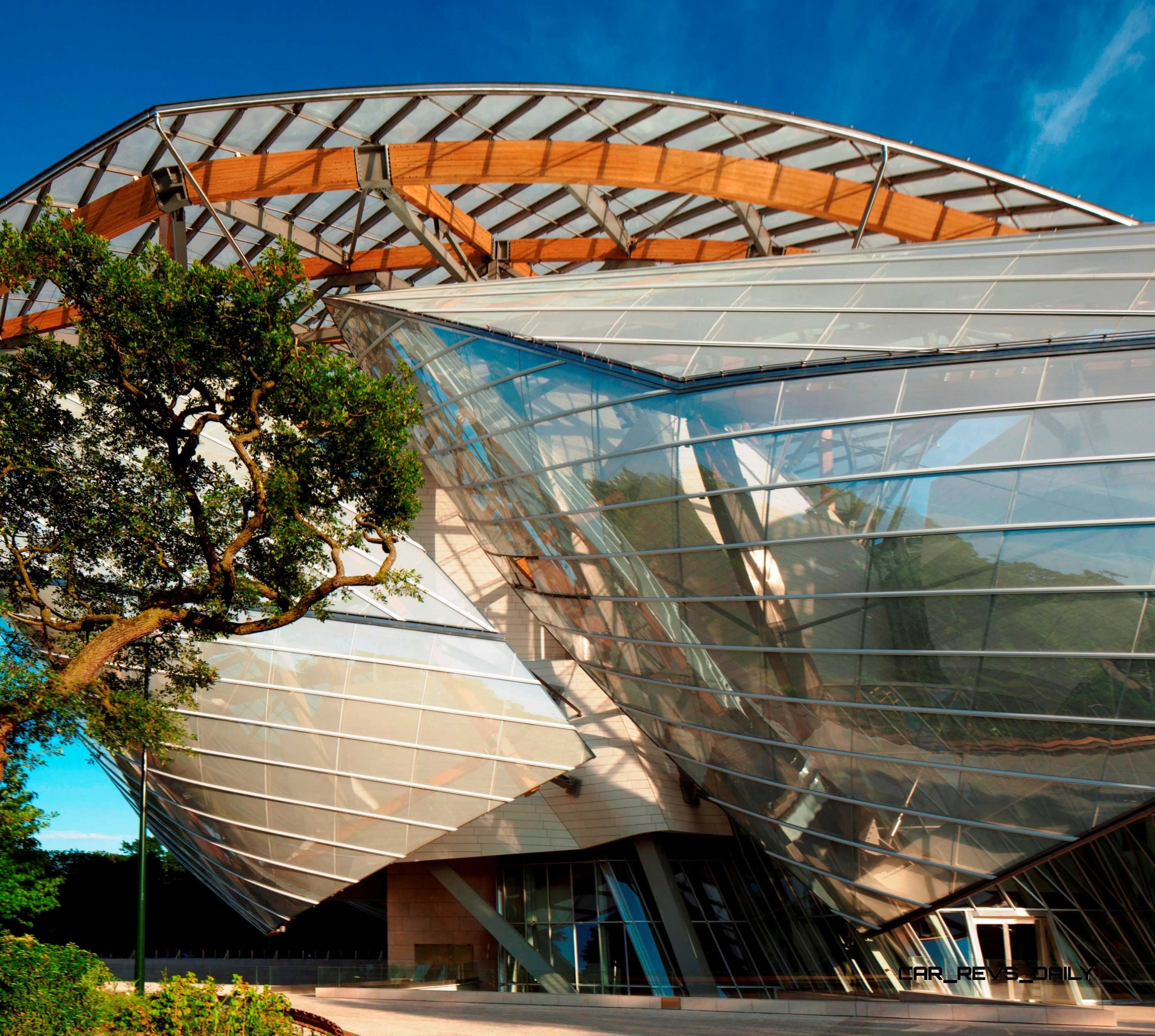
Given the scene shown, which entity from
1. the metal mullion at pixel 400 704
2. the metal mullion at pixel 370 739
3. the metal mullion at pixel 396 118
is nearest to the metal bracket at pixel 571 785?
the metal mullion at pixel 370 739

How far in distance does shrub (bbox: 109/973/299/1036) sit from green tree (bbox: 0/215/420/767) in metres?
4.08

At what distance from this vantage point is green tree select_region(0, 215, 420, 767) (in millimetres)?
14555

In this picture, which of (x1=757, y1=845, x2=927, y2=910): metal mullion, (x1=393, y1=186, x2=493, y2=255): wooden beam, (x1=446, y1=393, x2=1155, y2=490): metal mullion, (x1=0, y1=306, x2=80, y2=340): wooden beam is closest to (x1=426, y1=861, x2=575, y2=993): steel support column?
(x1=757, y1=845, x2=927, y2=910): metal mullion

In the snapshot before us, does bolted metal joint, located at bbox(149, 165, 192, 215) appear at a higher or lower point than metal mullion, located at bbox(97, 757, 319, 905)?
higher

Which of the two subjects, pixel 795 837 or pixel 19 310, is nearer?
pixel 795 837

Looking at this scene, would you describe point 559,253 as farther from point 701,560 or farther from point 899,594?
point 899,594

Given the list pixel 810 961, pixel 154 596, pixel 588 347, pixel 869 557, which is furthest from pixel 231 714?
pixel 810 961

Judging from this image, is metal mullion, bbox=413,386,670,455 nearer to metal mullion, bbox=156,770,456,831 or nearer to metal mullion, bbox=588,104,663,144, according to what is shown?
metal mullion, bbox=588,104,663,144

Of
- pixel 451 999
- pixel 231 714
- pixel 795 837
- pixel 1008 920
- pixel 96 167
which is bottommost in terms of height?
pixel 451 999

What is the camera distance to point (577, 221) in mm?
35656

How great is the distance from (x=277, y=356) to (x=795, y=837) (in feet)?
50.7

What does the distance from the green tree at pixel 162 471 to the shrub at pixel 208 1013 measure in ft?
13.4

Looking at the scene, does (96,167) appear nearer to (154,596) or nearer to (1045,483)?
(154,596)

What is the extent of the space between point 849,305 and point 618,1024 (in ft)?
51.5
